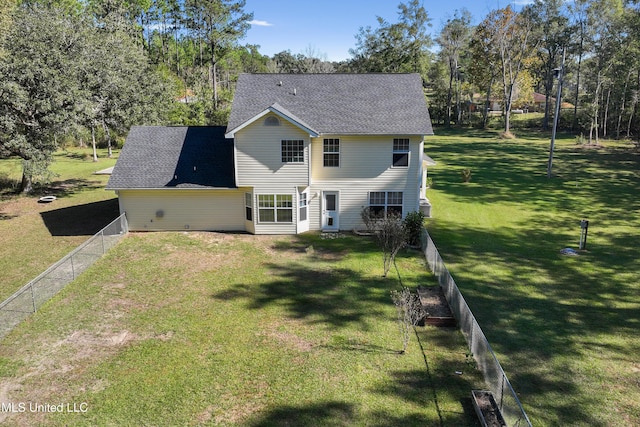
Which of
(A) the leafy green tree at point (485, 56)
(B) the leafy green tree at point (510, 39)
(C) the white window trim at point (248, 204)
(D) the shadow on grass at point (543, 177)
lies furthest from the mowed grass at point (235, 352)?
(A) the leafy green tree at point (485, 56)

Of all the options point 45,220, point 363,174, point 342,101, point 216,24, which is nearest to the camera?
point 363,174

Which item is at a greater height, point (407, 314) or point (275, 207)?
point (275, 207)

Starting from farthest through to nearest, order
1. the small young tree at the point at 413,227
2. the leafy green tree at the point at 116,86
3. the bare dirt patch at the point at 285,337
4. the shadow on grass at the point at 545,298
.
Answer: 1. the leafy green tree at the point at 116,86
2. the small young tree at the point at 413,227
3. the bare dirt patch at the point at 285,337
4. the shadow on grass at the point at 545,298

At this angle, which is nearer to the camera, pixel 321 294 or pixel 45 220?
pixel 321 294

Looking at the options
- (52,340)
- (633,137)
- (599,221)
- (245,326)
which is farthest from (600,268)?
(633,137)

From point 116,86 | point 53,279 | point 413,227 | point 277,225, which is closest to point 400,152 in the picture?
point 413,227

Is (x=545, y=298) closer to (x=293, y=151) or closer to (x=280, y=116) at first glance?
(x=293, y=151)

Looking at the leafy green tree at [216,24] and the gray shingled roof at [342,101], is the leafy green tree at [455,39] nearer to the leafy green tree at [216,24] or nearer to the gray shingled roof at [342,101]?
the leafy green tree at [216,24]
